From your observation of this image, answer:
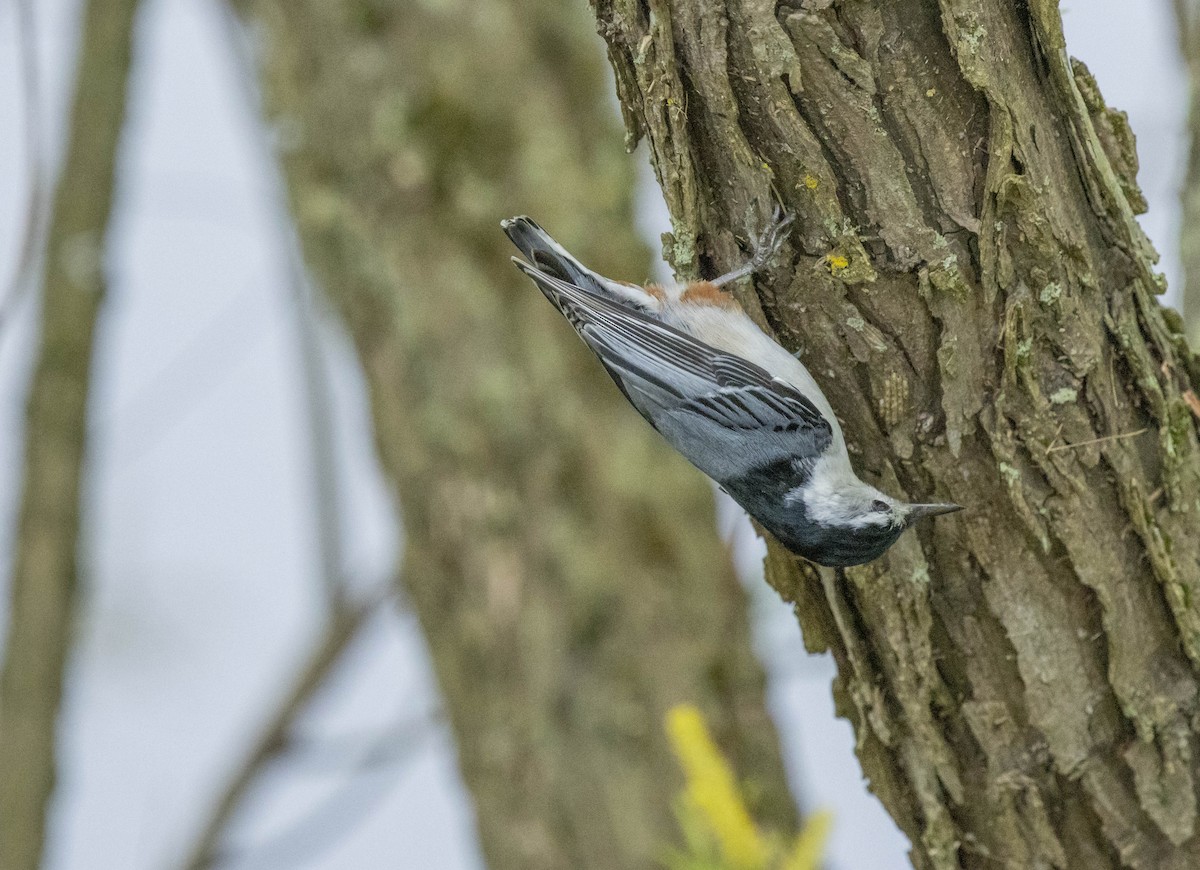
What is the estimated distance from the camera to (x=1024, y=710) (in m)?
1.93

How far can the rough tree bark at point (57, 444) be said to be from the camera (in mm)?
3645

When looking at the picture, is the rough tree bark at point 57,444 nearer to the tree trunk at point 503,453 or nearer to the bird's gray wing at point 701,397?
the tree trunk at point 503,453

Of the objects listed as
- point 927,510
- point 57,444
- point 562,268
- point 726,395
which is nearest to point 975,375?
point 927,510

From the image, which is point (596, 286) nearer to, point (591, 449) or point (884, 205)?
point (591, 449)

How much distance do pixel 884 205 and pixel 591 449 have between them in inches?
92.7

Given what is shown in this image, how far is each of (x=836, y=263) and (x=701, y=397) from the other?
0.87 m

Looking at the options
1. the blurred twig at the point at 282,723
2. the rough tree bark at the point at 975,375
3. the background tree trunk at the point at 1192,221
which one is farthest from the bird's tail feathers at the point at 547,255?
the blurred twig at the point at 282,723

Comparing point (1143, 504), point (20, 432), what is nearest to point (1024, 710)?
point (1143, 504)

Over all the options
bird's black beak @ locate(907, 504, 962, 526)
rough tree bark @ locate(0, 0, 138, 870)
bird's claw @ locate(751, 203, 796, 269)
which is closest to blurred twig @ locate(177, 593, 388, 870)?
rough tree bark @ locate(0, 0, 138, 870)

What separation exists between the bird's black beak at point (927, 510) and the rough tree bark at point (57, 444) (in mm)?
2913

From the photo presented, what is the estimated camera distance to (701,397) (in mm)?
2598

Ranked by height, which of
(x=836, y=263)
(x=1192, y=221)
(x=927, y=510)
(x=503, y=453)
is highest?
(x=503, y=453)

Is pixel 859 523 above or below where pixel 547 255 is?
below

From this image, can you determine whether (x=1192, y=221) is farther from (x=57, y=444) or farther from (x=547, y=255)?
(x=57, y=444)
